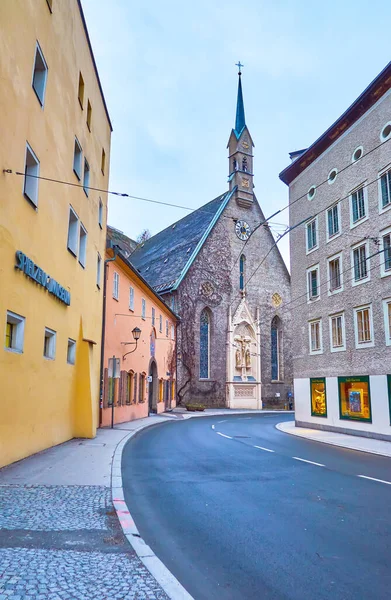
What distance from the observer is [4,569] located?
409cm

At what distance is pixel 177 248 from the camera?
49.0 metres

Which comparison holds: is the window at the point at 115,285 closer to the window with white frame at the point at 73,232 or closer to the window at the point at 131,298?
the window at the point at 131,298

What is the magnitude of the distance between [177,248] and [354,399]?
104 feet

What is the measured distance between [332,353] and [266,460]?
11.1 metres

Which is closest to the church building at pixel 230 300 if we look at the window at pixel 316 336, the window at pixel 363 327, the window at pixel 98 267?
the window at pixel 316 336

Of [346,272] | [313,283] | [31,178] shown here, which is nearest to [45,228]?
[31,178]

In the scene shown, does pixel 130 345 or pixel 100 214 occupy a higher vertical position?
pixel 100 214

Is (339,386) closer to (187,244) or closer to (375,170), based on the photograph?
(375,170)

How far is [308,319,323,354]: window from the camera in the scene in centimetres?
2270

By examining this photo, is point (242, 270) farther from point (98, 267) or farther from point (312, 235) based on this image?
point (98, 267)

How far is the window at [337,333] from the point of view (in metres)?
20.8

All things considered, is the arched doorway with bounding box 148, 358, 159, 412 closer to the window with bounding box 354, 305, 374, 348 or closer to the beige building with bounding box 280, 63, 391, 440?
the beige building with bounding box 280, 63, 391, 440

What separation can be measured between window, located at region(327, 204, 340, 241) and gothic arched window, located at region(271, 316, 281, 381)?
86.5 feet

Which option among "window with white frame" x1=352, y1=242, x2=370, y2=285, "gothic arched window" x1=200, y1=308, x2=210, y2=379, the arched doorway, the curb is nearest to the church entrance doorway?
the arched doorway
